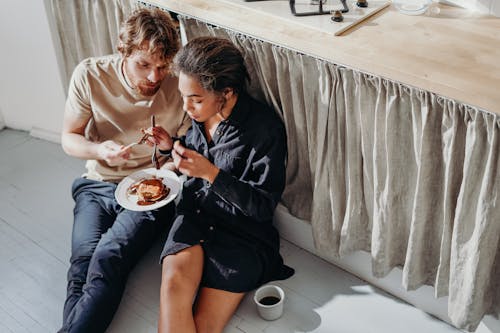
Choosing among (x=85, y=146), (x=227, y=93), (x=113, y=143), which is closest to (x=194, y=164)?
(x=227, y=93)

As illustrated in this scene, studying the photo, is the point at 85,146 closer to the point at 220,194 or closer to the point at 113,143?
the point at 113,143

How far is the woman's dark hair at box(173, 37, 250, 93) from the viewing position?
6.41 feet

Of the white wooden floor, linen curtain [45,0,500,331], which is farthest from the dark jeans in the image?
linen curtain [45,0,500,331]

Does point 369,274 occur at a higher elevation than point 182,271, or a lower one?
lower

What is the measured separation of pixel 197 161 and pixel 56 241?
0.87m

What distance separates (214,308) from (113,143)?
0.69 m

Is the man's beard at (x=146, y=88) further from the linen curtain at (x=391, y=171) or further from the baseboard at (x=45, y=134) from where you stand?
the baseboard at (x=45, y=134)

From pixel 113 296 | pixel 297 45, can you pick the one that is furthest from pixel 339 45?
pixel 113 296

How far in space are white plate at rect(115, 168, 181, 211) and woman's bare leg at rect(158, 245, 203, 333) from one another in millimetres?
197

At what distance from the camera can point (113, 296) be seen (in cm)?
216

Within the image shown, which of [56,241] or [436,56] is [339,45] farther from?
[56,241]

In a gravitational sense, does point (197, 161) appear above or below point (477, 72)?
below

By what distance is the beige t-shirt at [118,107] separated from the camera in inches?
89.4

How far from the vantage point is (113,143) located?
224 cm
